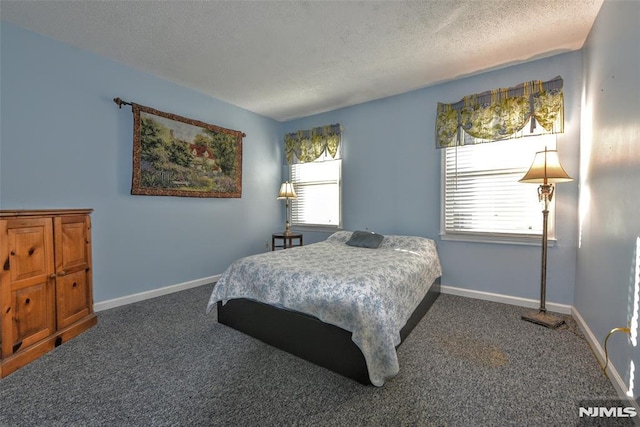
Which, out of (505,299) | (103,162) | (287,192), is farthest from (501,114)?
(103,162)

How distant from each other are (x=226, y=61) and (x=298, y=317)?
2.66m

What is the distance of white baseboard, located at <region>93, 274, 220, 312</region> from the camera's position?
285 cm

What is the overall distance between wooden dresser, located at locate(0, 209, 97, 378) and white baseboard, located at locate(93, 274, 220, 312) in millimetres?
340

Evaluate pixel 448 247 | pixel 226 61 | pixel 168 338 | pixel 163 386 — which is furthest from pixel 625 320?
pixel 226 61

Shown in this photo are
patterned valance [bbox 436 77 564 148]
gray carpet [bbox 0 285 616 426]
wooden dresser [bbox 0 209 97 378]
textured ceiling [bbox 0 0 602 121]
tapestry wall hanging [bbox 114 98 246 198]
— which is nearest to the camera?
gray carpet [bbox 0 285 616 426]

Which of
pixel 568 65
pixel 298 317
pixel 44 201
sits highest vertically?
pixel 568 65

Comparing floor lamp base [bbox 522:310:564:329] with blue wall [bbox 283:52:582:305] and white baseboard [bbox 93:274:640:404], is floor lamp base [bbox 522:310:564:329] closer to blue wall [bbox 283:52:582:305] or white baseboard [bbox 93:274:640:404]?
white baseboard [bbox 93:274:640:404]

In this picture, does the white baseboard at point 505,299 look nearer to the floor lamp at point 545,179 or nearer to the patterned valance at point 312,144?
the floor lamp at point 545,179

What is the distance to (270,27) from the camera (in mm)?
2344

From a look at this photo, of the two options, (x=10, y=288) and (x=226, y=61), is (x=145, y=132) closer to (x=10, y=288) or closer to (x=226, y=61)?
(x=226, y=61)

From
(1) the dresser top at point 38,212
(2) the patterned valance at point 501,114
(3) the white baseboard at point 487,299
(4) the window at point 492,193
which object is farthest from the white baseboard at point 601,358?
(1) the dresser top at point 38,212

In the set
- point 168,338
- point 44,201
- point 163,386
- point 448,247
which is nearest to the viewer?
point 163,386

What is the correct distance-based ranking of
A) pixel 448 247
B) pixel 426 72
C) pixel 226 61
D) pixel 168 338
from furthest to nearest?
pixel 448 247 → pixel 426 72 → pixel 226 61 → pixel 168 338

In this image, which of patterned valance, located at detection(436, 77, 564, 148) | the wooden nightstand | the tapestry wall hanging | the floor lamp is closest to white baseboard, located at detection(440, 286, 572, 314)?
the floor lamp
